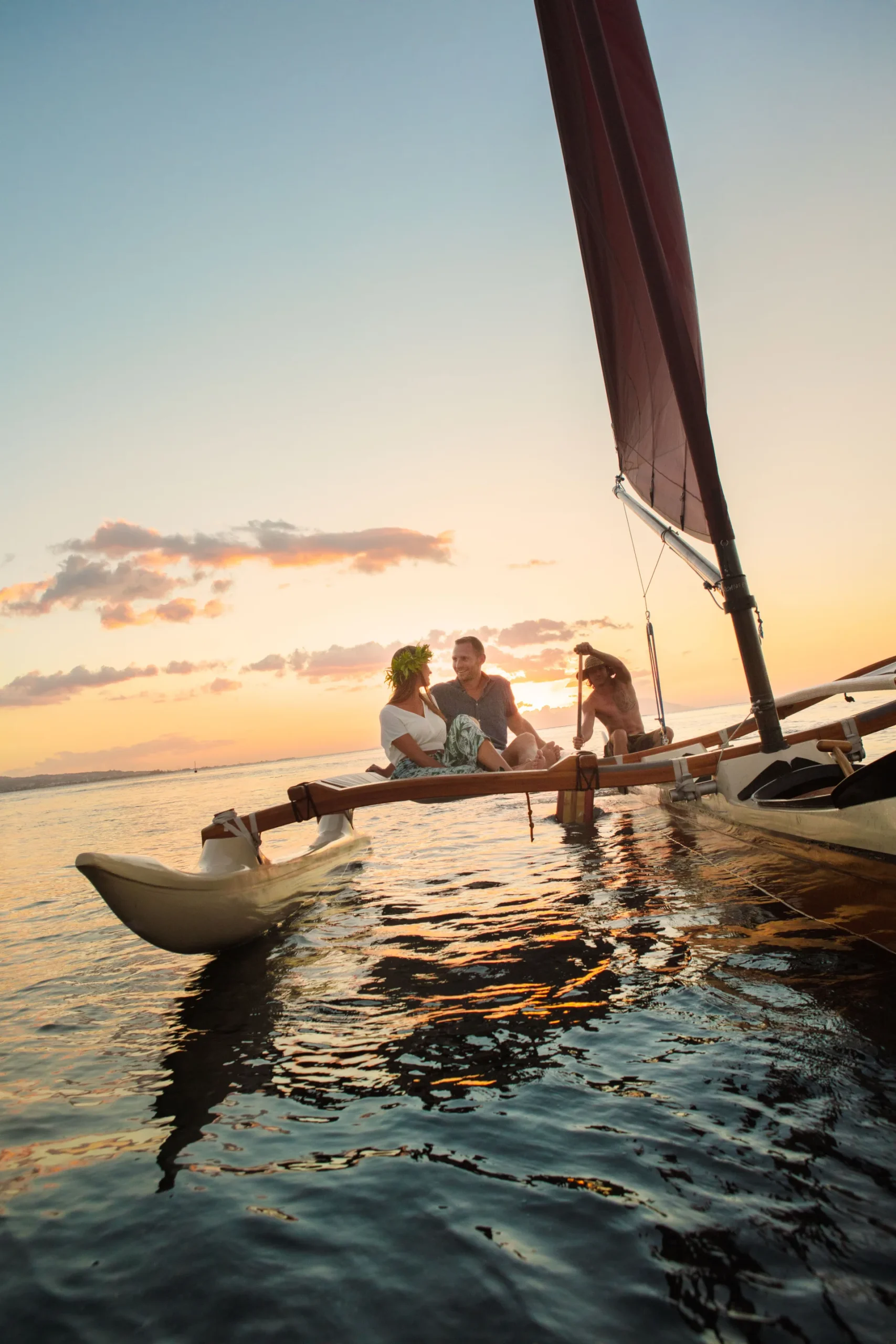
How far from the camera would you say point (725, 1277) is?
4.82 feet

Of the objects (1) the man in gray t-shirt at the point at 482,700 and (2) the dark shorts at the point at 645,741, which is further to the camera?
(2) the dark shorts at the point at 645,741

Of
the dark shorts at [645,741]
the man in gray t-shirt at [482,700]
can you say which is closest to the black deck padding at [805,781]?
the man in gray t-shirt at [482,700]

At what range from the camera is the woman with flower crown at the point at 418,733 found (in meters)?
7.46

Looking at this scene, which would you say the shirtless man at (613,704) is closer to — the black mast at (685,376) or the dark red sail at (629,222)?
the dark red sail at (629,222)

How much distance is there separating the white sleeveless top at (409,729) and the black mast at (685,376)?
129 inches

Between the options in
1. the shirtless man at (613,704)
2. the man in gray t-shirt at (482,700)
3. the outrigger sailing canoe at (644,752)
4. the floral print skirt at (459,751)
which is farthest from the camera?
the shirtless man at (613,704)

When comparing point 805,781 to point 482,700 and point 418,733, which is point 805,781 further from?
point 482,700

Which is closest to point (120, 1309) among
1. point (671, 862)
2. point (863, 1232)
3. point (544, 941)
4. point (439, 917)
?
point (863, 1232)

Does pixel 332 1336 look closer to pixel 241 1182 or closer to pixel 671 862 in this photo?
pixel 241 1182

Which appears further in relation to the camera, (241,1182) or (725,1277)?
(241,1182)

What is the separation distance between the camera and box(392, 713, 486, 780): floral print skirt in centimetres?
743

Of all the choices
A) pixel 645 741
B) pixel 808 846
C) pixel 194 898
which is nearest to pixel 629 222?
pixel 808 846

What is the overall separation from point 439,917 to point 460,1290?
3461mm

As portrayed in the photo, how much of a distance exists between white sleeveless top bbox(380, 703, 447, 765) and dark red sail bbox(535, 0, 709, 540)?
3523 mm
